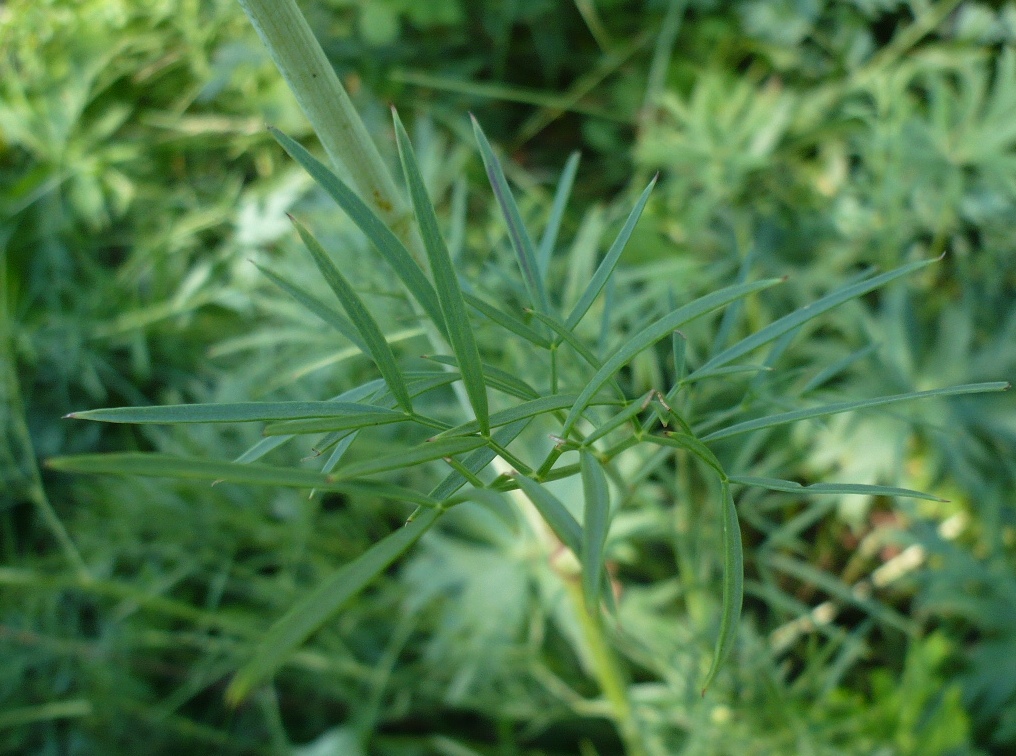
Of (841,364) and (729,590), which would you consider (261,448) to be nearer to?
(729,590)

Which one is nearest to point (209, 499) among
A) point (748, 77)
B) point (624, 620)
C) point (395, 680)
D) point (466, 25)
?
point (395, 680)

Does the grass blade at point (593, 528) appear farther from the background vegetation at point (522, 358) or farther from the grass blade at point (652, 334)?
the background vegetation at point (522, 358)

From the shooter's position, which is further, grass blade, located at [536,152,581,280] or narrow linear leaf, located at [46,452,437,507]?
grass blade, located at [536,152,581,280]

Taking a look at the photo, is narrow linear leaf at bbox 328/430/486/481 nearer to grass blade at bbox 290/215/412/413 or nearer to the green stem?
grass blade at bbox 290/215/412/413

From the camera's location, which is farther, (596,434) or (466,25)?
(466,25)

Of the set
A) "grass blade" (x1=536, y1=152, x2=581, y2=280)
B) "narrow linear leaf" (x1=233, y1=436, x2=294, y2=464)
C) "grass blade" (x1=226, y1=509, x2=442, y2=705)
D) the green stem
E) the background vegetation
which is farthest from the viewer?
the background vegetation

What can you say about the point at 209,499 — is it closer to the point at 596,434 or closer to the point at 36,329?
the point at 36,329

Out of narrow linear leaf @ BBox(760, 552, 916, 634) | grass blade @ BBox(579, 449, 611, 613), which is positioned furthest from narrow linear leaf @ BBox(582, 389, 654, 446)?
narrow linear leaf @ BBox(760, 552, 916, 634)
